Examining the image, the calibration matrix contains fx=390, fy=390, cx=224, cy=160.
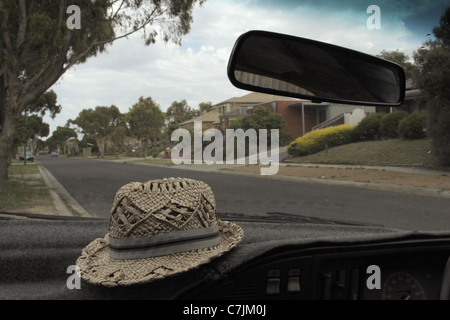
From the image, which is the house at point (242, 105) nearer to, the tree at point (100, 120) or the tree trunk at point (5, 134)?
the tree at point (100, 120)

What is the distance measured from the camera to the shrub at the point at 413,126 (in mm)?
18891

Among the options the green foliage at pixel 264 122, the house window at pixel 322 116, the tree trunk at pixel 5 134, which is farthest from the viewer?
the green foliage at pixel 264 122

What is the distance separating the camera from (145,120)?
6072 centimetres

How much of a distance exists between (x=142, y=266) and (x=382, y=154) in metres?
19.4

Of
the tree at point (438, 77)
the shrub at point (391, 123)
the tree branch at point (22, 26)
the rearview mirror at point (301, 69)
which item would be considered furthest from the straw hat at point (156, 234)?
the shrub at point (391, 123)

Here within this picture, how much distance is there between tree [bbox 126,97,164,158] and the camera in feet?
195

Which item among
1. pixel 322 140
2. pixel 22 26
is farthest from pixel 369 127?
pixel 22 26

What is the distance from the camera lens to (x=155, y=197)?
1217 millimetres

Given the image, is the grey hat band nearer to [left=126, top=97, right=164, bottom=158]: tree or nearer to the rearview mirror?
the rearview mirror

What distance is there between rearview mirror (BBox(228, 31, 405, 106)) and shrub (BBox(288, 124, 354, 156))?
22.2m

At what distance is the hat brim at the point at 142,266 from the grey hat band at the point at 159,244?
0.05 feet

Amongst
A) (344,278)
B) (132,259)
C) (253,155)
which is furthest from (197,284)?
(253,155)

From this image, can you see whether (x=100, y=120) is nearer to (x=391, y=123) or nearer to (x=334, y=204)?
(x=391, y=123)

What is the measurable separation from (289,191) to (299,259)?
35.3 ft
